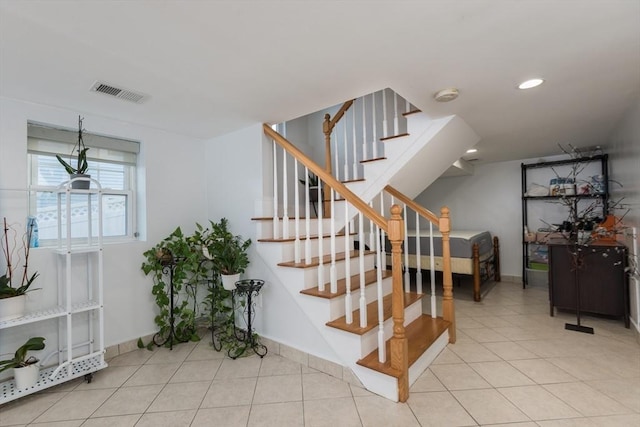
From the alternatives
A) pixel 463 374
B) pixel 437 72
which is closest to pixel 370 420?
pixel 463 374

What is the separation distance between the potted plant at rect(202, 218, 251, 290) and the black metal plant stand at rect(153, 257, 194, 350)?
0.35 metres

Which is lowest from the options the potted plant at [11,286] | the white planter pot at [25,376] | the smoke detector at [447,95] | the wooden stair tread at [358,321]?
the white planter pot at [25,376]

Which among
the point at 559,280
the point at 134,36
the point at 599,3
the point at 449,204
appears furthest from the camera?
the point at 449,204

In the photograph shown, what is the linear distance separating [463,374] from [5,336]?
342 centimetres

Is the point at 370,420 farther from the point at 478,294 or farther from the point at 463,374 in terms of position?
the point at 478,294

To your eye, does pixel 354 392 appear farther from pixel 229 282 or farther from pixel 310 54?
pixel 310 54

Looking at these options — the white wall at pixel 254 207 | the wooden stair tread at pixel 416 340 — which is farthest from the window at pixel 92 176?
the wooden stair tread at pixel 416 340

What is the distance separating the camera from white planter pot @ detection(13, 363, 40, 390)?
1916 millimetres

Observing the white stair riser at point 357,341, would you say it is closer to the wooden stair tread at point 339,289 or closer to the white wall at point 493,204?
the wooden stair tread at point 339,289

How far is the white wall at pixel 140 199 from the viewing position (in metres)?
2.13

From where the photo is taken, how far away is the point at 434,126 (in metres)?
2.64

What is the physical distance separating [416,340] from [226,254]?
182 cm

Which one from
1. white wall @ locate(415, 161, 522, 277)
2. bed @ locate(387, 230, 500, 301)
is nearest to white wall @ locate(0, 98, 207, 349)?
bed @ locate(387, 230, 500, 301)

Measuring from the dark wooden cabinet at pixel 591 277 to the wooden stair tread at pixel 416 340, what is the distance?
172 cm
